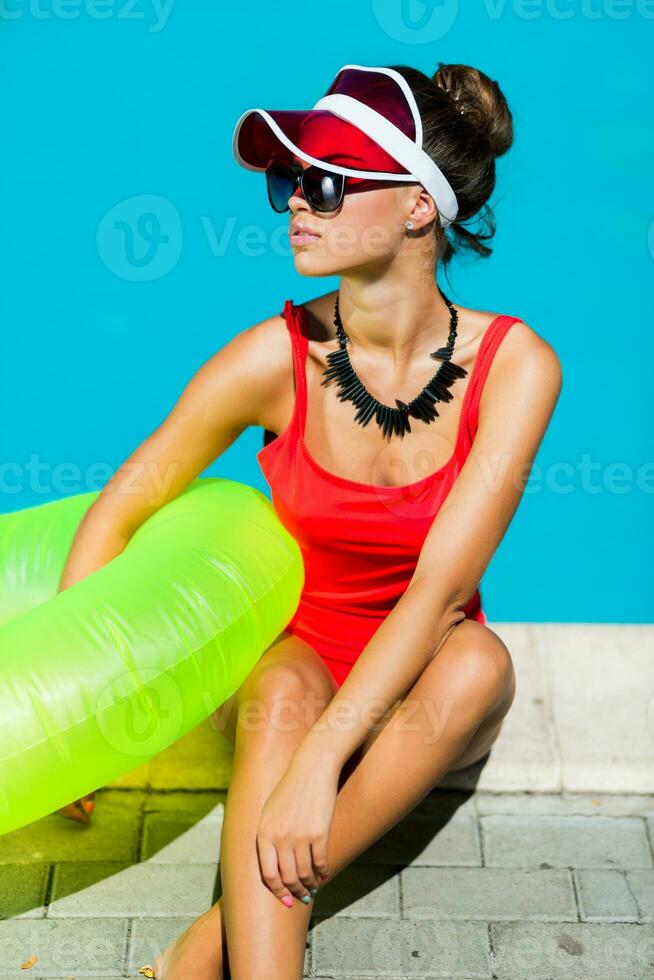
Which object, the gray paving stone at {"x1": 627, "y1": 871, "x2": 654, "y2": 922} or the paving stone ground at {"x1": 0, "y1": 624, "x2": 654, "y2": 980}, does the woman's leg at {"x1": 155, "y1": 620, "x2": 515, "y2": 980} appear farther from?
the gray paving stone at {"x1": 627, "y1": 871, "x2": 654, "y2": 922}

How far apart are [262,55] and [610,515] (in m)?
2.65

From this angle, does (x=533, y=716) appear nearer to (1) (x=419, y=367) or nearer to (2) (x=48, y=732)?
(1) (x=419, y=367)

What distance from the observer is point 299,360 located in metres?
2.69

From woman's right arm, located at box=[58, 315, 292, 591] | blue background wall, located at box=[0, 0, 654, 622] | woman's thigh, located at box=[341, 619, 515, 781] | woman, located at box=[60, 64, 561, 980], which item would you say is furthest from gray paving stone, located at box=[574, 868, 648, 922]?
blue background wall, located at box=[0, 0, 654, 622]

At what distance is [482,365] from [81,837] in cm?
131

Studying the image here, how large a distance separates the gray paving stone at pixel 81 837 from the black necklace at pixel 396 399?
102 centimetres

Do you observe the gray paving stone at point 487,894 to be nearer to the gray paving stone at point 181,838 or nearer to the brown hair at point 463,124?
the gray paving stone at point 181,838

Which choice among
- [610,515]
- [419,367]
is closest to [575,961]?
[419,367]

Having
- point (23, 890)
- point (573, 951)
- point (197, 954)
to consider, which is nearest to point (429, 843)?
point (573, 951)

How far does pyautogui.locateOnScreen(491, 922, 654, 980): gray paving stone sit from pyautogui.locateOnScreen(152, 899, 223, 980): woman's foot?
529mm

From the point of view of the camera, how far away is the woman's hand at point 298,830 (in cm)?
231

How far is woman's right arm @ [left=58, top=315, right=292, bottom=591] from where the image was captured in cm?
269

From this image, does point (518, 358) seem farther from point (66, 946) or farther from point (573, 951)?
point (66, 946)

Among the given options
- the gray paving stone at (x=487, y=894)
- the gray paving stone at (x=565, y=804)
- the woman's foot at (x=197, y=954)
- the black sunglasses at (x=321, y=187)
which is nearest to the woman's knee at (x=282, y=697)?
the woman's foot at (x=197, y=954)
